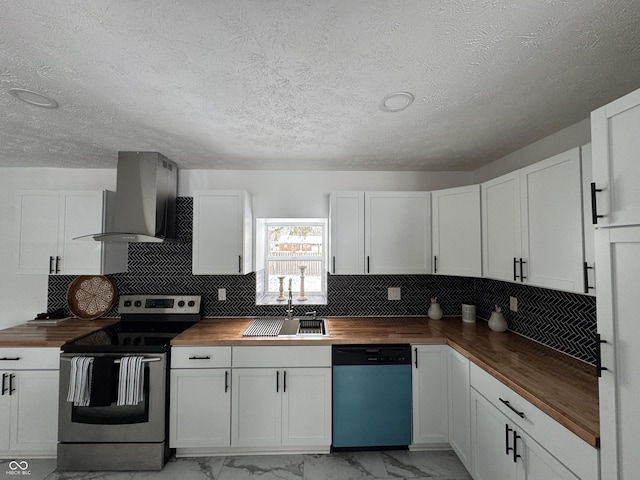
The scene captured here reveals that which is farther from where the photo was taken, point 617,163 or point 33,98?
point 33,98

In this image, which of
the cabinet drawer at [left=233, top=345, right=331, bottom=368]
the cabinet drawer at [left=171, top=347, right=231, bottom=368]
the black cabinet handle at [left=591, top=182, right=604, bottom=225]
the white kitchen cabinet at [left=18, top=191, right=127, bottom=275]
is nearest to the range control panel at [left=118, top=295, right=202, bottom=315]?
the white kitchen cabinet at [left=18, top=191, right=127, bottom=275]

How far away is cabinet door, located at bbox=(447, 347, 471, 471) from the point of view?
6.34 feet

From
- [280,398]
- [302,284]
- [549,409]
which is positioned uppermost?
[302,284]

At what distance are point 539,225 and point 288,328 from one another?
1.97m

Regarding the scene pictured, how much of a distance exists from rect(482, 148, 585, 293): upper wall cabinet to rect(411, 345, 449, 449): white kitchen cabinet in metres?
0.77

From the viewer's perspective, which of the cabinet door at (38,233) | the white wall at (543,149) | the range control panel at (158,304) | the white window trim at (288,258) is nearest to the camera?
the white wall at (543,149)

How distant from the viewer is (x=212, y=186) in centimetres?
295

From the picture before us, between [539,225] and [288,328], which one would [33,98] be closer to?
[288,328]

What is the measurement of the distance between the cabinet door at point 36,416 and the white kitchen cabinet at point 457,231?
3.21m

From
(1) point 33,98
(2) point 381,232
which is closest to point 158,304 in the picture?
(1) point 33,98

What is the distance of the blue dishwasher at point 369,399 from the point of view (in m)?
2.23

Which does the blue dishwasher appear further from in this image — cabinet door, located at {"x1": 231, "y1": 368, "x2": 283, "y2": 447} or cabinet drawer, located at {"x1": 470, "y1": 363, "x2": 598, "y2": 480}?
cabinet drawer, located at {"x1": 470, "y1": 363, "x2": 598, "y2": 480}

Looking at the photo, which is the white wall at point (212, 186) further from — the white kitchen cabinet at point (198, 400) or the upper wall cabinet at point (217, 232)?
the white kitchen cabinet at point (198, 400)

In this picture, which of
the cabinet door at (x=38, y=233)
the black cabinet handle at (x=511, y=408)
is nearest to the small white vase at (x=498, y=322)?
the black cabinet handle at (x=511, y=408)
